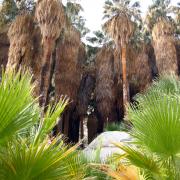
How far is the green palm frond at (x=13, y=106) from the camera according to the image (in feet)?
9.59

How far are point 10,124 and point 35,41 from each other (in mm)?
16091

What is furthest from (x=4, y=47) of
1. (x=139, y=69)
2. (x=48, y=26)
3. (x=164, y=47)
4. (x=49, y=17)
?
(x=164, y=47)

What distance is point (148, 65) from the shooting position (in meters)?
24.0

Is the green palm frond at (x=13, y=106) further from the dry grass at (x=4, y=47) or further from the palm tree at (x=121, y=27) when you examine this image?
the dry grass at (x=4, y=47)

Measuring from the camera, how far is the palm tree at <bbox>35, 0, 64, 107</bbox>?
17203 mm

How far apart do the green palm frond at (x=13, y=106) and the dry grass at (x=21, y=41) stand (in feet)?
46.0

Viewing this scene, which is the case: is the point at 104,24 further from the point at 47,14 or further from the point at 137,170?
the point at 137,170

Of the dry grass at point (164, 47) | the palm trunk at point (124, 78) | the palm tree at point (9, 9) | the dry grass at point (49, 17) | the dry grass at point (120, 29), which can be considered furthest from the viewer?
the dry grass at point (120, 29)

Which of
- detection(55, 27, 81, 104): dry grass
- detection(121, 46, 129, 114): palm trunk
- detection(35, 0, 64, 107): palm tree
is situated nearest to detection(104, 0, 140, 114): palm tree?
detection(121, 46, 129, 114): palm trunk

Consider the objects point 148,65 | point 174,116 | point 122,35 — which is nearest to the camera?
point 174,116

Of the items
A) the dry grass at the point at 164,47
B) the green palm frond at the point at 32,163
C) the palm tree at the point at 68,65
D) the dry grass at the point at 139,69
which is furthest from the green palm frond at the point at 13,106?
the dry grass at the point at 139,69

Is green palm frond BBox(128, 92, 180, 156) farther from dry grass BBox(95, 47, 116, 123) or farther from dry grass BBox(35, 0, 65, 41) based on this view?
dry grass BBox(95, 47, 116, 123)

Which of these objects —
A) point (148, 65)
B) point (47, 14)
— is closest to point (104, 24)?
point (148, 65)

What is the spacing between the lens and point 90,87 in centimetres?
2391
